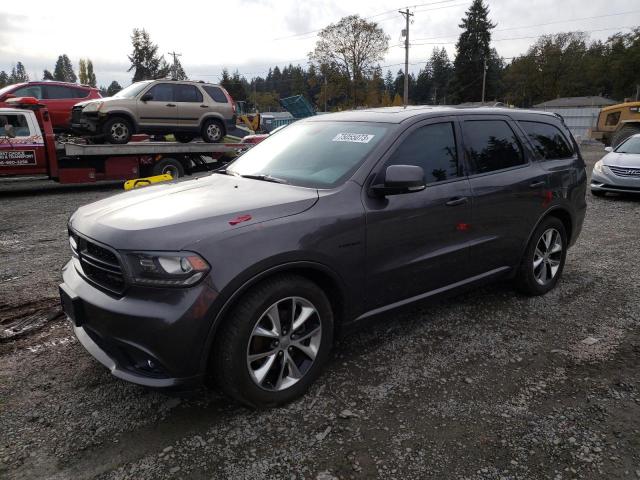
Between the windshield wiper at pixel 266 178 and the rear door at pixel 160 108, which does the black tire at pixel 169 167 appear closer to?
the rear door at pixel 160 108

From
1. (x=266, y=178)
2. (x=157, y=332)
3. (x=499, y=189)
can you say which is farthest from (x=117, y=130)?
(x=157, y=332)

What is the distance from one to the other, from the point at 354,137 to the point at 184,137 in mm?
11034

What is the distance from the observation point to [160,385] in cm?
246

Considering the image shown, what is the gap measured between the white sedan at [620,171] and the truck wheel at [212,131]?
9588 millimetres

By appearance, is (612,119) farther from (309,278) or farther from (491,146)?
(309,278)

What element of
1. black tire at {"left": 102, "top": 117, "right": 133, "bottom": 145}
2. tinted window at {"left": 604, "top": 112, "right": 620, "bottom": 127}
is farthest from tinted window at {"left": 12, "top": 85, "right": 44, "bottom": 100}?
tinted window at {"left": 604, "top": 112, "right": 620, "bottom": 127}

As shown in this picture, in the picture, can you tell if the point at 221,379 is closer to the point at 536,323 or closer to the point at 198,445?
the point at 198,445

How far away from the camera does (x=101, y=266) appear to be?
263 centimetres

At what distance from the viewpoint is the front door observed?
124 inches

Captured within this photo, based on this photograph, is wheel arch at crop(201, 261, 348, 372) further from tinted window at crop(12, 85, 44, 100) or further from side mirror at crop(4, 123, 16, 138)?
tinted window at crop(12, 85, 44, 100)

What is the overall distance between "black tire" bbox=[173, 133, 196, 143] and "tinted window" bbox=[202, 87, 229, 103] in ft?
4.05

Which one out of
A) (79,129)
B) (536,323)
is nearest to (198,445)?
(536,323)

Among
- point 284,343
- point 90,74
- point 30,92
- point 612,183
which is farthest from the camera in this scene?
point 90,74

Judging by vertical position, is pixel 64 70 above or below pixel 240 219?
above
